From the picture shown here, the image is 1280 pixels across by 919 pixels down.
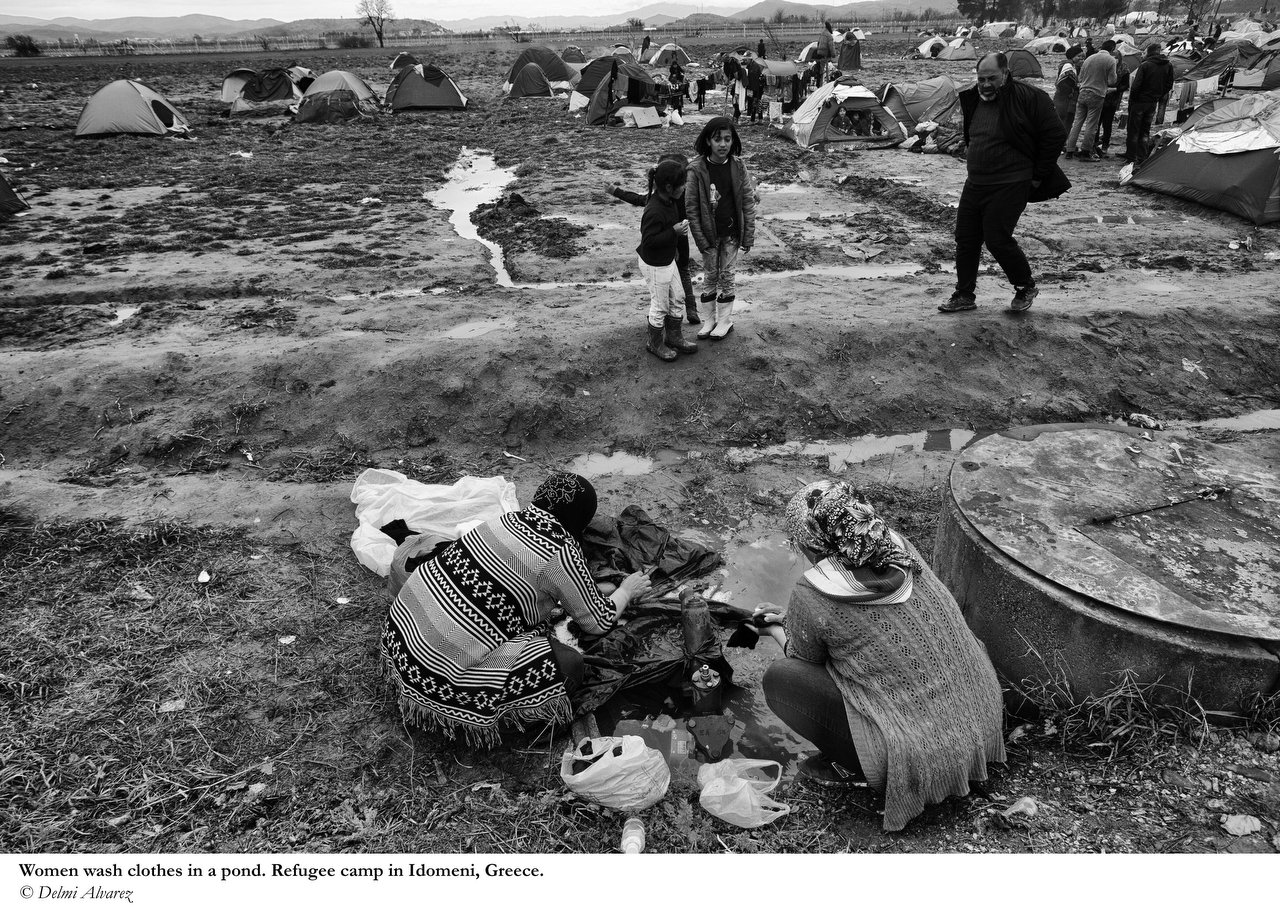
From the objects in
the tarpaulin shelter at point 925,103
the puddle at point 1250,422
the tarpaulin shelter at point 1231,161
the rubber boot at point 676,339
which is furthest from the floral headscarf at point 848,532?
the tarpaulin shelter at point 925,103

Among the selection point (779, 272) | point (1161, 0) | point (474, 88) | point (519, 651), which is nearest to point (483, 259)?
point (779, 272)

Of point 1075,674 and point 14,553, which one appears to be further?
point 14,553

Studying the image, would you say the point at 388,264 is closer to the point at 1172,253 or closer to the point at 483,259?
the point at 483,259

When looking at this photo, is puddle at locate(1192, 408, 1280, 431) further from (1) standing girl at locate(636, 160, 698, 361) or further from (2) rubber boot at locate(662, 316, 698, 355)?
(1) standing girl at locate(636, 160, 698, 361)

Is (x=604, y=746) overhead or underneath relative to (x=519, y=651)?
underneath

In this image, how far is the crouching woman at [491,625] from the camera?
261cm

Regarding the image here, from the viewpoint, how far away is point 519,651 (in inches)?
105

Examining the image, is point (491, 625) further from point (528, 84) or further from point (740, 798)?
point (528, 84)

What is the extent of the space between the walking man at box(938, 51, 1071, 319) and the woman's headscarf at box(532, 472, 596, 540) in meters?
3.81

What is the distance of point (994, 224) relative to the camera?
17.0 feet

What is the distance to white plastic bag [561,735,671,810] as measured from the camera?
2434 mm

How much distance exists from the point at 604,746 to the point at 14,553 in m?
3.31

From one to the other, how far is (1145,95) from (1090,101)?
79cm

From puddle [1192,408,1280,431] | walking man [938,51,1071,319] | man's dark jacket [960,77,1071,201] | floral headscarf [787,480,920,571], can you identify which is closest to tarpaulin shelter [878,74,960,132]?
walking man [938,51,1071,319]
